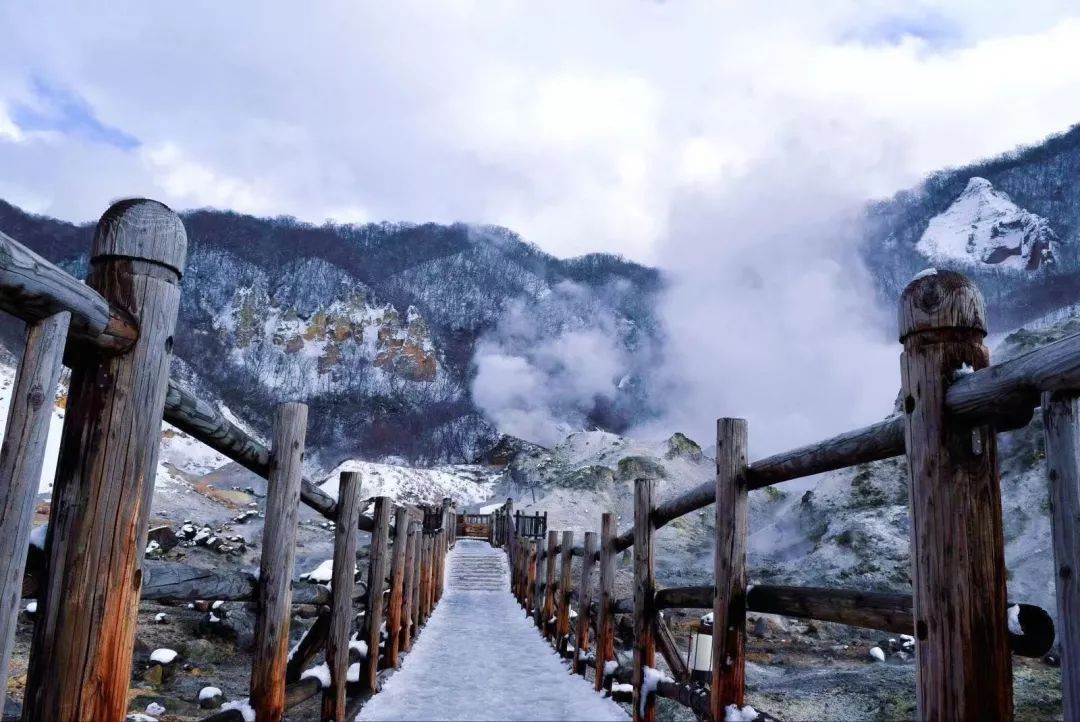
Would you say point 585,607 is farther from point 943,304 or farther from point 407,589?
point 943,304

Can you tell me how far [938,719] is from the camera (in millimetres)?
1742

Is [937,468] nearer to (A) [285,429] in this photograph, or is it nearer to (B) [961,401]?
(B) [961,401]

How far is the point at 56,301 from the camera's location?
1.59 metres

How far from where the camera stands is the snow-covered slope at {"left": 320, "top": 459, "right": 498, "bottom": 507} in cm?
5431

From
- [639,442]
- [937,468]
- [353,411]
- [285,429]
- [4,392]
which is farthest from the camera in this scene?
[353,411]

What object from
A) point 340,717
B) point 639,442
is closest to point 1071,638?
point 340,717

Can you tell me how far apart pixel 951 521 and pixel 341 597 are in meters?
3.33

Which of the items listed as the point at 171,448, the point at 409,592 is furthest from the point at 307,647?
the point at 171,448

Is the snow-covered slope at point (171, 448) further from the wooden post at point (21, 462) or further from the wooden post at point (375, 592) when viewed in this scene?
the wooden post at point (21, 462)

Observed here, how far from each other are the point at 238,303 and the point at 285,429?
376 feet

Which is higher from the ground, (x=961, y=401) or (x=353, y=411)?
(x=353, y=411)

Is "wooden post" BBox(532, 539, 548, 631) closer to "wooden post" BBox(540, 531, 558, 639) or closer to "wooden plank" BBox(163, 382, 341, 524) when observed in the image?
"wooden post" BBox(540, 531, 558, 639)

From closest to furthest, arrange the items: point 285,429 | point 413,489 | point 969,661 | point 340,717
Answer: point 969,661
point 285,429
point 340,717
point 413,489

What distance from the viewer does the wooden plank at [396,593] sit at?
643 centimetres
